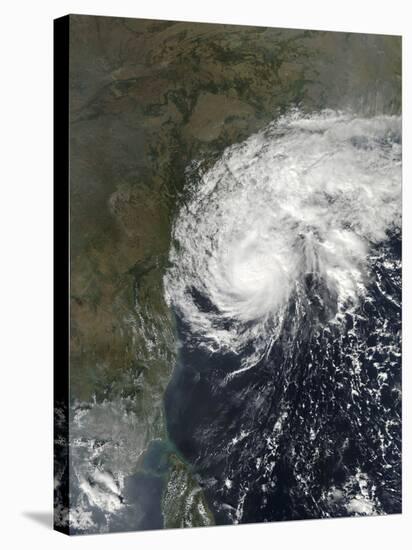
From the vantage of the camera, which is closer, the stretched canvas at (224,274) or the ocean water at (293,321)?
the stretched canvas at (224,274)

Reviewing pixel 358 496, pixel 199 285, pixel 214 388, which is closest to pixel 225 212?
pixel 199 285

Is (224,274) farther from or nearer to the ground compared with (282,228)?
nearer to the ground

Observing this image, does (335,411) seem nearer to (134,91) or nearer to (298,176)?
(298,176)

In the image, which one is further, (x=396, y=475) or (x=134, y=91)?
(x=396, y=475)

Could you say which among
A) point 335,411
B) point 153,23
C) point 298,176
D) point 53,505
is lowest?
point 53,505
